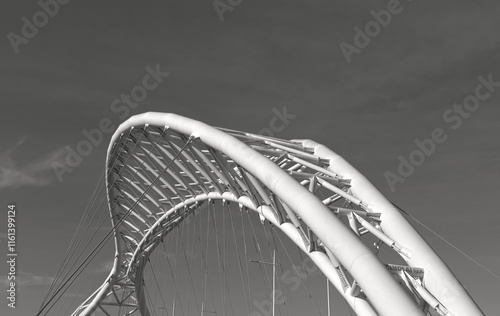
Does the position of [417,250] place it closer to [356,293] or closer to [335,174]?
[356,293]

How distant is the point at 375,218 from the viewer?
18.8m

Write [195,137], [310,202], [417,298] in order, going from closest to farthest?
[310,202] < [417,298] < [195,137]

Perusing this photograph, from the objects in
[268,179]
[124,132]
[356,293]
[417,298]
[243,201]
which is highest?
[124,132]

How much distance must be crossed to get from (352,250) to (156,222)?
3431cm

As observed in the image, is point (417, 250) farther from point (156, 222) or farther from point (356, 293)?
point (156, 222)

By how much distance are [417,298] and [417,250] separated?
6.75 feet

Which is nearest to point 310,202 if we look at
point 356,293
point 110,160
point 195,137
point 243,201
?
point 356,293

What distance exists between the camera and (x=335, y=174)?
20938 mm

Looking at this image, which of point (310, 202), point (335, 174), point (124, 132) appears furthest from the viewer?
point (124, 132)

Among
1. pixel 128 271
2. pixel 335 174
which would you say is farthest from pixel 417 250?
pixel 128 271

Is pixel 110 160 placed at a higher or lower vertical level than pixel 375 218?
higher

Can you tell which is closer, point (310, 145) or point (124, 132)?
point (310, 145)

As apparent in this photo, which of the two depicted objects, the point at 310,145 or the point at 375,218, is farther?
the point at 310,145

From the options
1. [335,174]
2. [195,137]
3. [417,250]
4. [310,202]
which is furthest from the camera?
[195,137]
